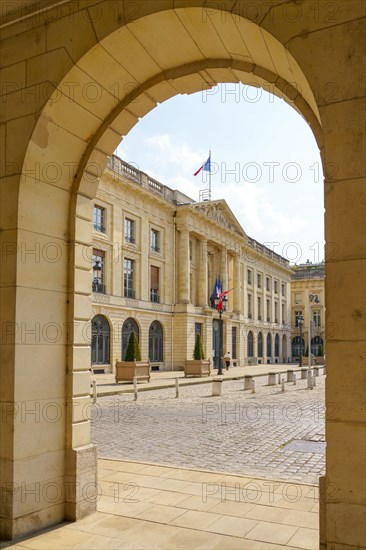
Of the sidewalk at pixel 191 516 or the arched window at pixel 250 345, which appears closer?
the sidewalk at pixel 191 516

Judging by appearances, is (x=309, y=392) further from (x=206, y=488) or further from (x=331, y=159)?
(x=331, y=159)

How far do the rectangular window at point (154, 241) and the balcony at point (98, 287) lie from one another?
7.93 m

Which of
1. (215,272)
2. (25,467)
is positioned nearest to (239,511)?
(25,467)

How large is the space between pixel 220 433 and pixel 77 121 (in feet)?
27.3

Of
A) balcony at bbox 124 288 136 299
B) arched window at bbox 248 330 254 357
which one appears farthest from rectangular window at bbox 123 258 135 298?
arched window at bbox 248 330 254 357

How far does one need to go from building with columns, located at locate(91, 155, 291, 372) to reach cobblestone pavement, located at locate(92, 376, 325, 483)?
14573 mm

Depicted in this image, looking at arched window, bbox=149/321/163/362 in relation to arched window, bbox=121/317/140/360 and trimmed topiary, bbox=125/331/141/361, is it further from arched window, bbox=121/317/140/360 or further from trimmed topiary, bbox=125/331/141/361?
trimmed topiary, bbox=125/331/141/361

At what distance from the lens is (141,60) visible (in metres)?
5.24

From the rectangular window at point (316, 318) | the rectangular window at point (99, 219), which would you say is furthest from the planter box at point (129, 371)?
the rectangular window at point (316, 318)

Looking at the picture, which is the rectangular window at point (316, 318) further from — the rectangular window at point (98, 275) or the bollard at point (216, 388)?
the bollard at point (216, 388)

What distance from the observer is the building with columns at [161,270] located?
36500mm

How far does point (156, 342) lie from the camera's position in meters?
43.1

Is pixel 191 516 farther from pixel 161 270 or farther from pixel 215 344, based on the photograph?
pixel 215 344

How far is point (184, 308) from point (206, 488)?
126ft
